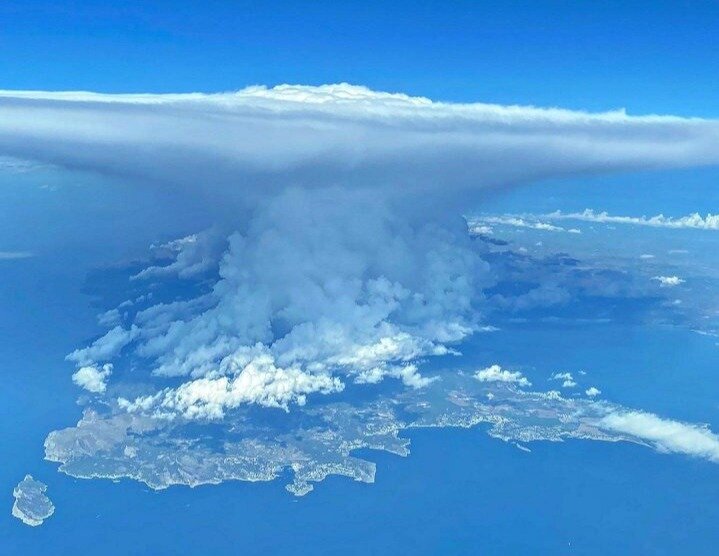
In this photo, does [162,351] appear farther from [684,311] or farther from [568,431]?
[684,311]

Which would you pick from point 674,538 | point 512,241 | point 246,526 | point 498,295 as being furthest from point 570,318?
point 246,526

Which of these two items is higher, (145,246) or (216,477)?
(145,246)

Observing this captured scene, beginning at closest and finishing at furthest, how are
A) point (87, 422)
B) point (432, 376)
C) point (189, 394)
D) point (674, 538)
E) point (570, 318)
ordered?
1. point (674, 538)
2. point (87, 422)
3. point (189, 394)
4. point (432, 376)
5. point (570, 318)

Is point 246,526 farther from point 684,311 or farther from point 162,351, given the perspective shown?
point 684,311

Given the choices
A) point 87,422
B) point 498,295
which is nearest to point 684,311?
point 498,295

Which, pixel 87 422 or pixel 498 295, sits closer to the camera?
pixel 87 422

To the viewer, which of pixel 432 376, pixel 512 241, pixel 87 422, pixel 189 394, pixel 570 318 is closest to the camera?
pixel 87 422
